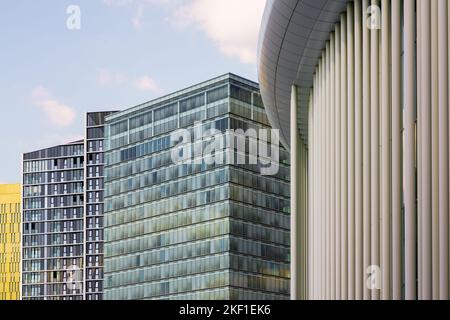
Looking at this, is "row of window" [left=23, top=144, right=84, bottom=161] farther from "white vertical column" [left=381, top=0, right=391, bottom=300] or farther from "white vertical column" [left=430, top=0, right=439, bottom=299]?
"white vertical column" [left=430, top=0, right=439, bottom=299]

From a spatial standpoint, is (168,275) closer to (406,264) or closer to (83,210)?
(83,210)

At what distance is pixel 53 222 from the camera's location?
17775 cm

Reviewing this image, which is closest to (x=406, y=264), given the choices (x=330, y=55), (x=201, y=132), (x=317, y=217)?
(x=330, y=55)

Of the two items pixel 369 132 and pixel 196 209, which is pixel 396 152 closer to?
pixel 369 132

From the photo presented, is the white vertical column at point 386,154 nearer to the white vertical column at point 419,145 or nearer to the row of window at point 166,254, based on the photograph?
the white vertical column at point 419,145

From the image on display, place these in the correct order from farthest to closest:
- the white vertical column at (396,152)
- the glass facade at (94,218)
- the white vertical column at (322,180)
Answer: the glass facade at (94,218), the white vertical column at (322,180), the white vertical column at (396,152)

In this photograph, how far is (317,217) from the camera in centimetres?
3412

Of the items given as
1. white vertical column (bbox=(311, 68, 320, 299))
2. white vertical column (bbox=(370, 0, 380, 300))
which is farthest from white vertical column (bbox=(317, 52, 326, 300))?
white vertical column (bbox=(370, 0, 380, 300))

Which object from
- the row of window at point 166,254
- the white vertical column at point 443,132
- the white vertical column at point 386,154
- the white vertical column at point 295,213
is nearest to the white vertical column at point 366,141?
the white vertical column at point 386,154

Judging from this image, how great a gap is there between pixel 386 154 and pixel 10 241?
539 ft

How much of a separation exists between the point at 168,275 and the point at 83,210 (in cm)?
5884

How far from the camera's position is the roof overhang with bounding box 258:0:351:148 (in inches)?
1090

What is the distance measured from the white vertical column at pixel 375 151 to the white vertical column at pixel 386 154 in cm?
80

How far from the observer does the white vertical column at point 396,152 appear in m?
21.9
